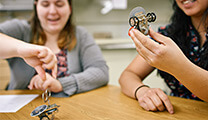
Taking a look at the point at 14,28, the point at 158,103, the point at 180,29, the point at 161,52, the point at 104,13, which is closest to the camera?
the point at 161,52

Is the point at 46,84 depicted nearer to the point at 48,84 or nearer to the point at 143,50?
the point at 48,84

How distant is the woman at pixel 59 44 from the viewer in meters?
1.23

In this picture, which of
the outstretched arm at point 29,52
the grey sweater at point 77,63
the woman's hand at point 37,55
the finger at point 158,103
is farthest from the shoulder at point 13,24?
the finger at point 158,103

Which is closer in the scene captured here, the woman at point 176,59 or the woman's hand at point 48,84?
the woman at point 176,59

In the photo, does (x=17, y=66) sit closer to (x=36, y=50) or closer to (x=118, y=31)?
(x=36, y=50)

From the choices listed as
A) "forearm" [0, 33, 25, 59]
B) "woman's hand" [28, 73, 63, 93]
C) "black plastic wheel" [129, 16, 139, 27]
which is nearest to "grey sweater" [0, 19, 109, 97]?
"woman's hand" [28, 73, 63, 93]

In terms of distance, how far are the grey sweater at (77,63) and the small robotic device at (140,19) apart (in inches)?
21.9

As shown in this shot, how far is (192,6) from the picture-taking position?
917mm

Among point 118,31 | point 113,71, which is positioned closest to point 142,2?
point 118,31

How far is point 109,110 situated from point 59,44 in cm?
73

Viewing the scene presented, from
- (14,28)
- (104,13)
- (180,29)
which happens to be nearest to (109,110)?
(180,29)

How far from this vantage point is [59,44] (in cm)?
130

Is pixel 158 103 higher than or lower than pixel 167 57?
lower

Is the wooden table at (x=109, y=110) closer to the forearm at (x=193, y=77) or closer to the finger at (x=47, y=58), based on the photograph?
the forearm at (x=193, y=77)
